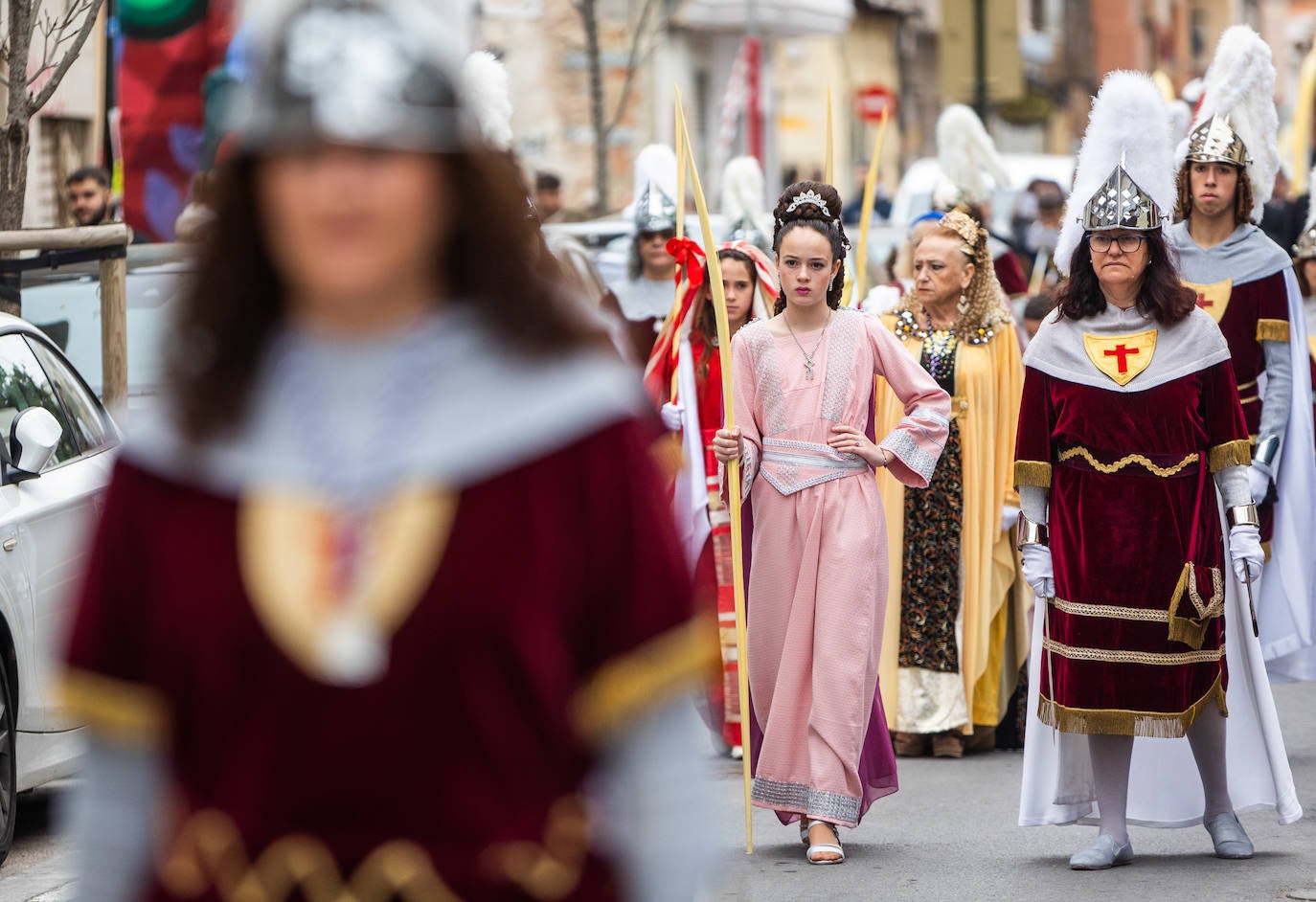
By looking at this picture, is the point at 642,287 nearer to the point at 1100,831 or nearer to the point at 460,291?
the point at 1100,831

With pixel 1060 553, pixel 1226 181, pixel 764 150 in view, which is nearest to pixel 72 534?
pixel 1060 553

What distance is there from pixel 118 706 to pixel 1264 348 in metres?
6.73

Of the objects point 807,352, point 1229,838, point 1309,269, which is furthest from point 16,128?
point 1309,269

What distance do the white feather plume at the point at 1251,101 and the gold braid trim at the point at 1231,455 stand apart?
2621 millimetres

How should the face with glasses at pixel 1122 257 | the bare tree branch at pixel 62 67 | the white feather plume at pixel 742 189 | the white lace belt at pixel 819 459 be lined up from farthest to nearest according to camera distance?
1. the white feather plume at pixel 742 189
2. the bare tree branch at pixel 62 67
3. the white lace belt at pixel 819 459
4. the face with glasses at pixel 1122 257

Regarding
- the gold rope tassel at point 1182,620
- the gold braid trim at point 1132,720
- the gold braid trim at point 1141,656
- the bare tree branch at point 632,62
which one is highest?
the bare tree branch at point 632,62

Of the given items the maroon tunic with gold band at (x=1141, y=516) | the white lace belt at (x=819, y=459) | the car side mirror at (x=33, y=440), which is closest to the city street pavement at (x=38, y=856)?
the car side mirror at (x=33, y=440)

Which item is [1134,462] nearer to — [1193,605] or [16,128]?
[1193,605]

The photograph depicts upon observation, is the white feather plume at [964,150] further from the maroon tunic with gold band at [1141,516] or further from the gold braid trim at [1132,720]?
the gold braid trim at [1132,720]

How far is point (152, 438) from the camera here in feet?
7.71

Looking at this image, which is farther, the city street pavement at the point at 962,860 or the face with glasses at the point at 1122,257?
the face with glasses at the point at 1122,257

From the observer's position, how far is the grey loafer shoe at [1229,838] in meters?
6.95

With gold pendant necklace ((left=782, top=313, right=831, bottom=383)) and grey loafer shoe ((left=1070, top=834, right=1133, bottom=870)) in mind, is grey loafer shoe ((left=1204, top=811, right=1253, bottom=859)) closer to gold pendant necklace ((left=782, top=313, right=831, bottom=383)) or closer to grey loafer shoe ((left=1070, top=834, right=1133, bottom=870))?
grey loafer shoe ((left=1070, top=834, right=1133, bottom=870))

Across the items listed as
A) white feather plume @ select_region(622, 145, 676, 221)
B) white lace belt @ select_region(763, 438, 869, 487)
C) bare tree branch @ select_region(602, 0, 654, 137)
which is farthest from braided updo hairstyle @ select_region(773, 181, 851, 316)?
bare tree branch @ select_region(602, 0, 654, 137)
